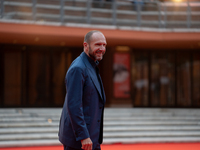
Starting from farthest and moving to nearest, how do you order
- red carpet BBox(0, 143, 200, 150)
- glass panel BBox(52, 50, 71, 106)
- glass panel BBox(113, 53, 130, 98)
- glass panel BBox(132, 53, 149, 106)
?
glass panel BBox(132, 53, 149, 106)
glass panel BBox(52, 50, 71, 106)
glass panel BBox(113, 53, 130, 98)
red carpet BBox(0, 143, 200, 150)

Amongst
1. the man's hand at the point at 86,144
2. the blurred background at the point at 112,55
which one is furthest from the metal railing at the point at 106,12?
the man's hand at the point at 86,144

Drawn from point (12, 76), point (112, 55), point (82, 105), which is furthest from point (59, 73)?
point (82, 105)

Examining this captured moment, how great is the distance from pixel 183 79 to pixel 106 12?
245 inches

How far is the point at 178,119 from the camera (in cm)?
1158

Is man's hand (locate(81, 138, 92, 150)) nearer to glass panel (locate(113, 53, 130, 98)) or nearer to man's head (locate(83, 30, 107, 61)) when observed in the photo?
man's head (locate(83, 30, 107, 61))

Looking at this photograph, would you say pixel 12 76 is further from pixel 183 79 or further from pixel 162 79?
pixel 183 79

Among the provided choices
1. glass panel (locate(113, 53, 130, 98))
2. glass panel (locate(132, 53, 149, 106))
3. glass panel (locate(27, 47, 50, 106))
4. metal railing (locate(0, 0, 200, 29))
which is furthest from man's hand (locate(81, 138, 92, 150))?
glass panel (locate(132, 53, 149, 106))

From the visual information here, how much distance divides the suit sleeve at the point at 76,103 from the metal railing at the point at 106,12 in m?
9.41

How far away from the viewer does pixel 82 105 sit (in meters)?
2.49

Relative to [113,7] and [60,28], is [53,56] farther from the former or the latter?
[113,7]

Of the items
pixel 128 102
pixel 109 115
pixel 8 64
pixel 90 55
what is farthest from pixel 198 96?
pixel 90 55

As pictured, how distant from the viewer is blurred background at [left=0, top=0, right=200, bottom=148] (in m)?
11.3

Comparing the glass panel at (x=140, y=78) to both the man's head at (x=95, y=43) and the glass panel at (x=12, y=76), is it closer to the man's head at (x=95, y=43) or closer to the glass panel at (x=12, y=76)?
the glass panel at (x=12, y=76)

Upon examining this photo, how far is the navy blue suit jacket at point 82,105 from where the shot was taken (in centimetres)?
237
